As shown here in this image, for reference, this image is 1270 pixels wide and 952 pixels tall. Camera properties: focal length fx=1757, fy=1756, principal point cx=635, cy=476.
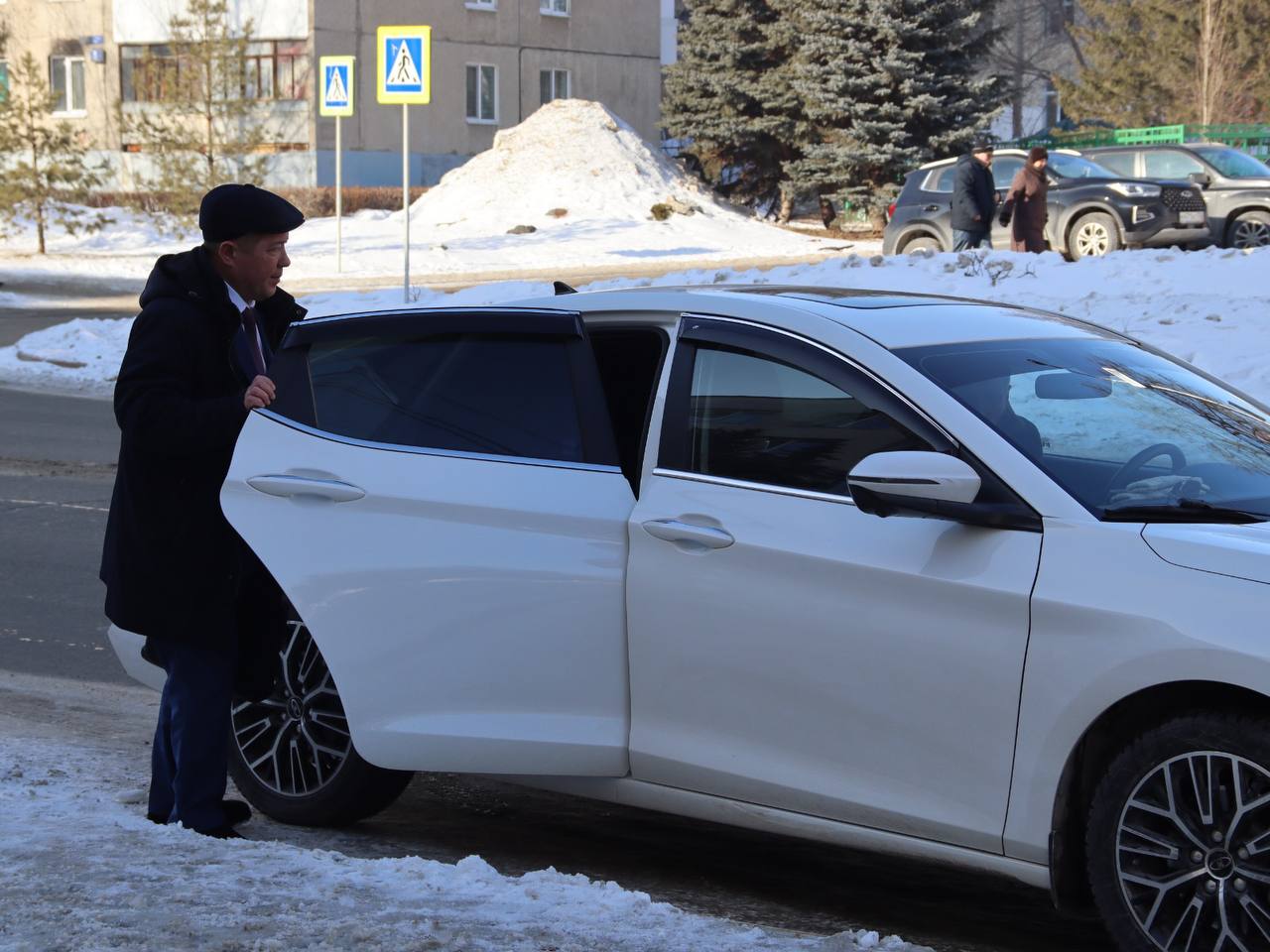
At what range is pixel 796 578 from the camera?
4074 mm

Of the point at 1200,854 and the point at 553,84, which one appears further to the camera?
the point at 553,84

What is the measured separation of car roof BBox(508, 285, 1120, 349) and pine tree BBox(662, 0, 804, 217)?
129 feet

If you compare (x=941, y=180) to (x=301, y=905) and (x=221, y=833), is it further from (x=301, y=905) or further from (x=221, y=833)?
(x=301, y=905)

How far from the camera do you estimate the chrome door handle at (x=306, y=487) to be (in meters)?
4.82

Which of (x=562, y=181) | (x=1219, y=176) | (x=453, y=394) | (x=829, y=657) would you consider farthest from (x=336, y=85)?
(x=829, y=657)

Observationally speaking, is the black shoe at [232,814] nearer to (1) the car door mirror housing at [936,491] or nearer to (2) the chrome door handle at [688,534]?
(2) the chrome door handle at [688,534]

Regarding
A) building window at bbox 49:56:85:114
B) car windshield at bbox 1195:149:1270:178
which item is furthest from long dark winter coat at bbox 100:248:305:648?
building window at bbox 49:56:85:114

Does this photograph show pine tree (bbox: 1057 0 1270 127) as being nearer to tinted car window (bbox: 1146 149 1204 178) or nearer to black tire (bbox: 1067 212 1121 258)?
tinted car window (bbox: 1146 149 1204 178)

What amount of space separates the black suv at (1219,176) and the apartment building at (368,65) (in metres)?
25.8

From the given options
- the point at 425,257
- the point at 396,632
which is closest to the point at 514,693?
the point at 396,632

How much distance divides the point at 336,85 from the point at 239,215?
23.2 m

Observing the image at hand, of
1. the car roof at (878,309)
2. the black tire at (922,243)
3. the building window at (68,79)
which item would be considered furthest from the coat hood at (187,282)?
the building window at (68,79)

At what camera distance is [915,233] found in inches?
951

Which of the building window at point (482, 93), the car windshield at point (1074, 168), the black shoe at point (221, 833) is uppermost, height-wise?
the building window at point (482, 93)
